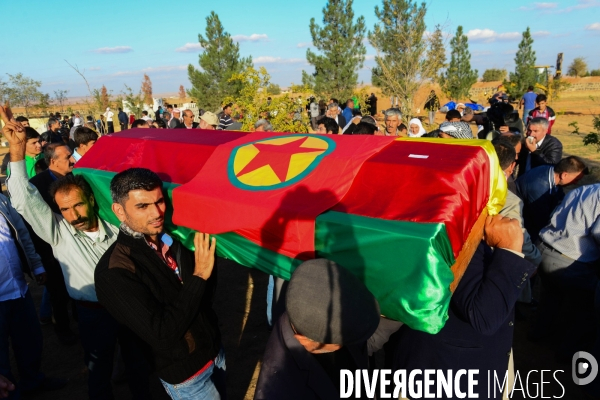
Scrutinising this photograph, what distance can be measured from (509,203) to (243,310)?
297 centimetres

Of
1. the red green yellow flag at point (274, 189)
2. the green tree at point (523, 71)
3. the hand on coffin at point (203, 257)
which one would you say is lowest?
the hand on coffin at point (203, 257)

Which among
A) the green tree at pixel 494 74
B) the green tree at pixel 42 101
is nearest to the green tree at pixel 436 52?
the green tree at pixel 42 101

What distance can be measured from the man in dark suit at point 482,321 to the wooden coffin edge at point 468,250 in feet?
0.12

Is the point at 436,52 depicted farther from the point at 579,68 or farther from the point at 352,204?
the point at 579,68

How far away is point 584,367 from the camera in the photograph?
2.79 metres

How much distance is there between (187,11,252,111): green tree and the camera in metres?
21.6

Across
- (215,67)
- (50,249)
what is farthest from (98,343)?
(215,67)

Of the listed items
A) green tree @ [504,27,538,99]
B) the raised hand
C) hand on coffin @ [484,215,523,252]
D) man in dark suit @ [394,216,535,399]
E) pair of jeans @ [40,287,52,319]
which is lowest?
pair of jeans @ [40,287,52,319]

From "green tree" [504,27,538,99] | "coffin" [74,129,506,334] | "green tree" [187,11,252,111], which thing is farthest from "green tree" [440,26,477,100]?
"coffin" [74,129,506,334]

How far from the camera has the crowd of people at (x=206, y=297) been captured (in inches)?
49.7

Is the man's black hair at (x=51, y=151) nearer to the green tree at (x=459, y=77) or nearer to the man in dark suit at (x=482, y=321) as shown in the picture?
the man in dark suit at (x=482, y=321)

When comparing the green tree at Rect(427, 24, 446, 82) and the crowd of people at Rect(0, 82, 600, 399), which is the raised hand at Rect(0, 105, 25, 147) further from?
the green tree at Rect(427, 24, 446, 82)

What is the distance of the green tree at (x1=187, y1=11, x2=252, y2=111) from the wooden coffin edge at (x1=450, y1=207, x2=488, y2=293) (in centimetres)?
2089

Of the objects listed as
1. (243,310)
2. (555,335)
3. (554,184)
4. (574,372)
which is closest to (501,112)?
(554,184)
